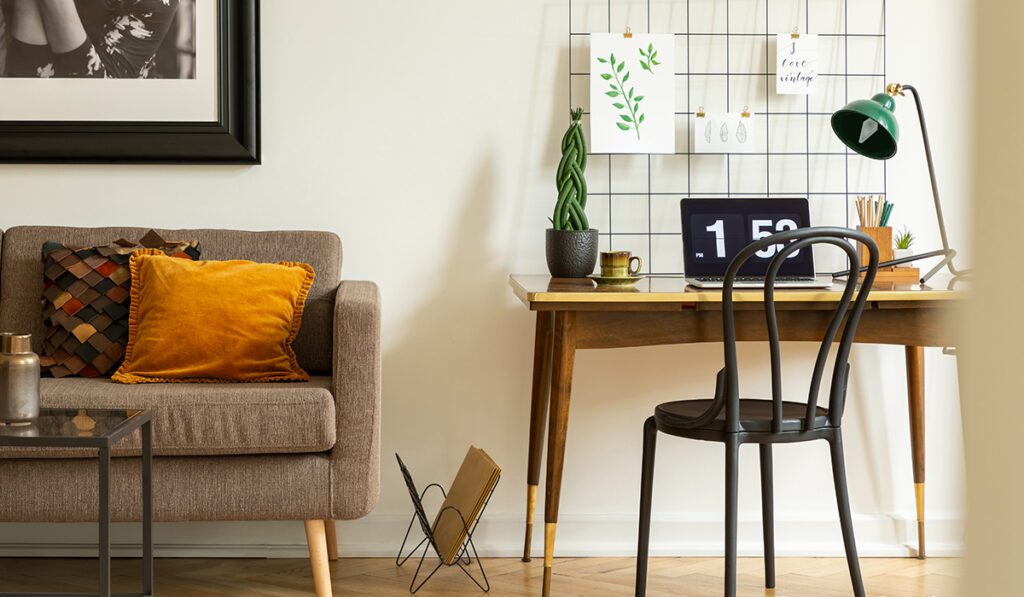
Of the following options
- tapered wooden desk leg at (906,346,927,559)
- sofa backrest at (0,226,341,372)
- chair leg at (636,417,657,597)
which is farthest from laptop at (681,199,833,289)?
sofa backrest at (0,226,341,372)

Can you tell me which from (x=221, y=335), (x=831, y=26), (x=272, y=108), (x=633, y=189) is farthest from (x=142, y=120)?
(x=831, y=26)

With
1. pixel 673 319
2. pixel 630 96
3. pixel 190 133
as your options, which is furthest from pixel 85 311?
pixel 630 96

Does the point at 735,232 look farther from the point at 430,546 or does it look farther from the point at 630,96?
the point at 430,546

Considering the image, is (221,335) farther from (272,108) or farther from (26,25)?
(26,25)

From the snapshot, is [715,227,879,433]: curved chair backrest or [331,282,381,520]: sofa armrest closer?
[715,227,879,433]: curved chair backrest

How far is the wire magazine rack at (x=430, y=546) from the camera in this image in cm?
234

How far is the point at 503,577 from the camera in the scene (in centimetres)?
242

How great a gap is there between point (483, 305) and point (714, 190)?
2.44 ft

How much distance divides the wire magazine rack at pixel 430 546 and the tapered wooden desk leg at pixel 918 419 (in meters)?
1.16

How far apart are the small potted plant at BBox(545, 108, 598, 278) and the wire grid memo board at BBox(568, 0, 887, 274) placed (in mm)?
224

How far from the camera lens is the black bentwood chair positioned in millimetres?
1830

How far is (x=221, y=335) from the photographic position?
2225 millimetres

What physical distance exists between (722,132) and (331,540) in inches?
61.6

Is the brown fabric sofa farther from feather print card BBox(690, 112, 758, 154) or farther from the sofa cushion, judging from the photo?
feather print card BBox(690, 112, 758, 154)
